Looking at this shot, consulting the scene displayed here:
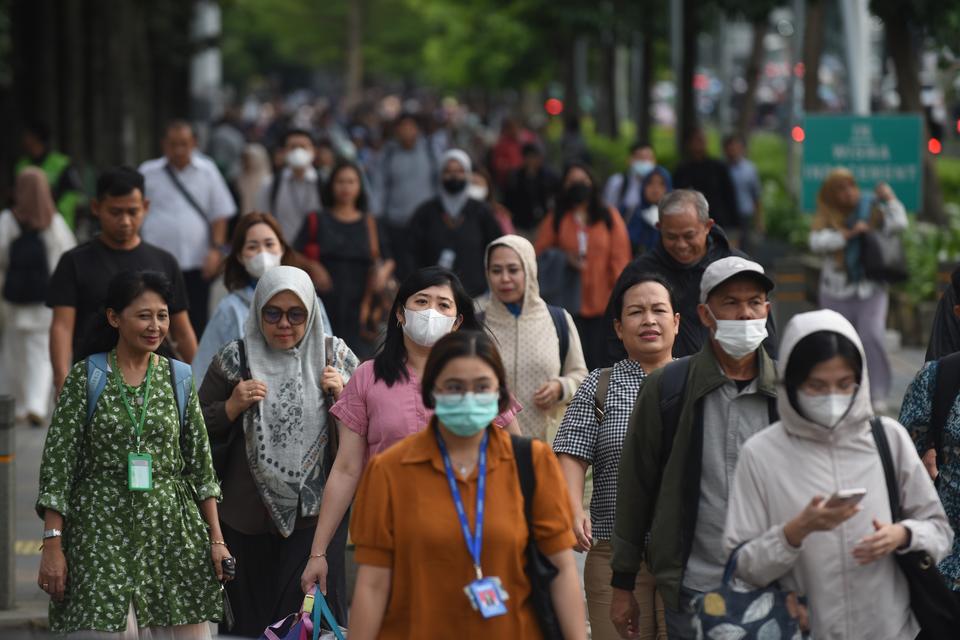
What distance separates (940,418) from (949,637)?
0.91m

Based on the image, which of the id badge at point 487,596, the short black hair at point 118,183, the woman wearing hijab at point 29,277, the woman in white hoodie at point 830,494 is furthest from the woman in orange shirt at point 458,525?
the woman wearing hijab at point 29,277

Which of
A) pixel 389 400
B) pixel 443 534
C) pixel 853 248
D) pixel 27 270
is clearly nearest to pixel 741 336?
pixel 443 534

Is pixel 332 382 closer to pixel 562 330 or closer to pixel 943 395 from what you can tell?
pixel 562 330

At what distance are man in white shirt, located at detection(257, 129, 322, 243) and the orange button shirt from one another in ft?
32.0

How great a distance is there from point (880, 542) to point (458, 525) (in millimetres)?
1066

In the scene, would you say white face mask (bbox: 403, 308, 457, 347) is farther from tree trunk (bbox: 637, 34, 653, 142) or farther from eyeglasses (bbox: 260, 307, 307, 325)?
tree trunk (bbox: 637, 34, 653, 142)

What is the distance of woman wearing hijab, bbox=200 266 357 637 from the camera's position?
6750mm

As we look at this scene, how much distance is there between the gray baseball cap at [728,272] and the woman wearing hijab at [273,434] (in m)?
1.60

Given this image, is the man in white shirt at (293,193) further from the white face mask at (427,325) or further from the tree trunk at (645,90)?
the tree trunk at (645,90)

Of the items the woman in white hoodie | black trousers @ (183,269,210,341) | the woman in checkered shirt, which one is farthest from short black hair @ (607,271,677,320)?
black trousers @ (183,269,210,341)

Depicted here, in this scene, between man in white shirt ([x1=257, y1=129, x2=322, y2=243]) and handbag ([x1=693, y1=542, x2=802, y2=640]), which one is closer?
handbag ([x1=693, y1=542, x2=802, y2=640])

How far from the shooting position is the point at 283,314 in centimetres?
677

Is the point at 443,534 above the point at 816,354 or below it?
below

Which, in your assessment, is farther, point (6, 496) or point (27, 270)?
point (27, 270)
